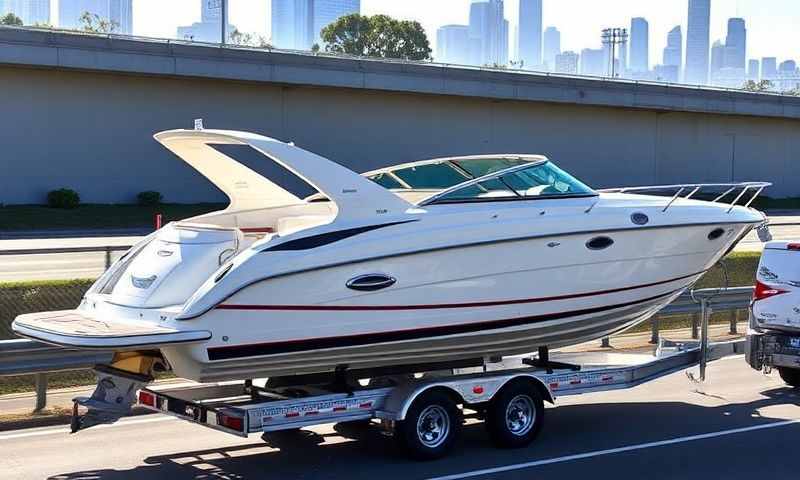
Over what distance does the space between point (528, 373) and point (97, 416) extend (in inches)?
153

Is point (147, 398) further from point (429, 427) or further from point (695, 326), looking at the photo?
point (695, 326)

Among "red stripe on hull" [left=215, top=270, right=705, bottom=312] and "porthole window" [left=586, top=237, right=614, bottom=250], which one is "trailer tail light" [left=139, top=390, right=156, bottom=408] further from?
"porthole window" [left=586, top=237, right=614, bottom=250]

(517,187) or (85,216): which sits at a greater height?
(517,187)

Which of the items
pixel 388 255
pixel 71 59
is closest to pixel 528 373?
pixel 388 255

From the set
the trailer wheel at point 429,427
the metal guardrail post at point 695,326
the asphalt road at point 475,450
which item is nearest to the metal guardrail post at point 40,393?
the asphalt road at point 475,450

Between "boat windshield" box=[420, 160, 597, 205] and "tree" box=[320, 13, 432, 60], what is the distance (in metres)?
98.6

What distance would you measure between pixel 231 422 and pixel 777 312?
6.55 m

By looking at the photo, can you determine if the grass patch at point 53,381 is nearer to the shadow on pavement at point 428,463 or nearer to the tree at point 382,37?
the shadow on pavement at point 428,463

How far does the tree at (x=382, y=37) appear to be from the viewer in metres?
110

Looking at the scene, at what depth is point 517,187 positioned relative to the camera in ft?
36.1

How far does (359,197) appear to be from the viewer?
33.1 ft

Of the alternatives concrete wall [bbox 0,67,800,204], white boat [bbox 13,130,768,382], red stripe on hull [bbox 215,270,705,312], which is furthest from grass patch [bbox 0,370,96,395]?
concrete wall [bbox 0,67,800,204]

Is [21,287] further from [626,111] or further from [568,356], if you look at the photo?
[626,111]

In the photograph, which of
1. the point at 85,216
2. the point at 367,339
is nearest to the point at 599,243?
the point at 367,339
